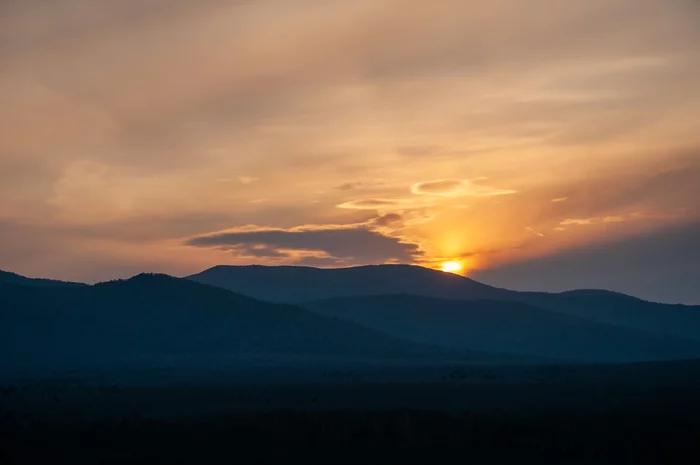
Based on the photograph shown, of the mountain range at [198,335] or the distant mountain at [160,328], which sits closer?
the distant mountain at [160,328]

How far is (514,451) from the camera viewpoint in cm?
2989

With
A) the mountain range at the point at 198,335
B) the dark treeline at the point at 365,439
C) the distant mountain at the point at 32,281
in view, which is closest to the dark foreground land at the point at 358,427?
the dark treeline at the point at 365,439

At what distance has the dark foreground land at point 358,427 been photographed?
29.1 metres

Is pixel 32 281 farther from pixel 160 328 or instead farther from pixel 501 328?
pixel 501 328

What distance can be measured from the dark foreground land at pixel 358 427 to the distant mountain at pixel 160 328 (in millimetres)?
56088

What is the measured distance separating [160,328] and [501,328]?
6852 cm

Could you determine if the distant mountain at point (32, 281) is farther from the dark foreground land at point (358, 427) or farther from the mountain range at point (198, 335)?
the dark foreground land at point (358, 427)

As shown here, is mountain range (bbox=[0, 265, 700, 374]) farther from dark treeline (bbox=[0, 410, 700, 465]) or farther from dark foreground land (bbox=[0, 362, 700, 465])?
dark treeline (bbox=[0, 410, 700, 465])

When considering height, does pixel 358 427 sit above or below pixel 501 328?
below

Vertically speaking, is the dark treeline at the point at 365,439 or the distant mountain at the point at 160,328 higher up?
the distant mountain at the point at 160,328

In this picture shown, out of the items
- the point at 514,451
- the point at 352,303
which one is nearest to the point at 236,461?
the point at 514,451

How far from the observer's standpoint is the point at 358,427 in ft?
113

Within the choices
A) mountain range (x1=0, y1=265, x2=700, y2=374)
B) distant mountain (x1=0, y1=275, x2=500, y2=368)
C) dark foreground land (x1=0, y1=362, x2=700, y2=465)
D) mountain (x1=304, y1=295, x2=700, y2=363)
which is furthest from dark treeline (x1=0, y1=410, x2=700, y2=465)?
mountain (x1=304, y1=295, x2=700, y2=363)

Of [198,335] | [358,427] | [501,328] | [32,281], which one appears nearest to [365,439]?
[358,427]
